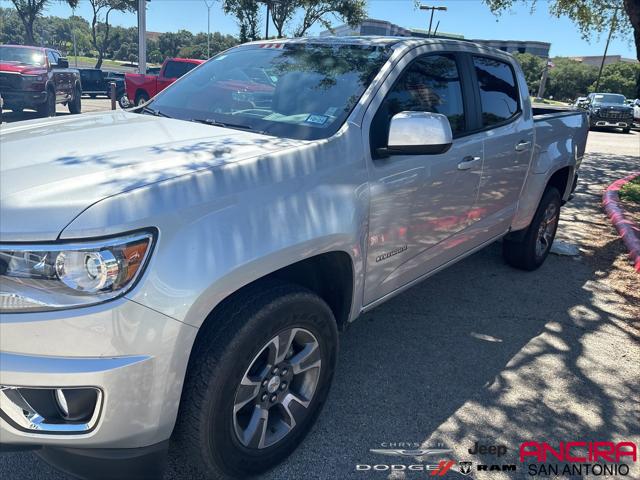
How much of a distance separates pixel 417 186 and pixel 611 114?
2399cm

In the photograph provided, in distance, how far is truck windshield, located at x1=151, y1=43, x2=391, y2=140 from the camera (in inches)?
108

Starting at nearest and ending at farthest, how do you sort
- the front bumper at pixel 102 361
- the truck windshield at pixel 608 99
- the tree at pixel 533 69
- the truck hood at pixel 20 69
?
the front bumper at pixel 102 361 < the truck hood at pixel 20 69 < the truck windshield at pixel 608 99 < the tree at pixel 533 69

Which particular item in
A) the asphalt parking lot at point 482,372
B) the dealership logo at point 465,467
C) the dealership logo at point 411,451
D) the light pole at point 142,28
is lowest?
the dealership logo at point 465,467

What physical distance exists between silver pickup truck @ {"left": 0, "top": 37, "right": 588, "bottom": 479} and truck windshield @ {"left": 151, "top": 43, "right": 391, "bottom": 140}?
0.04ft

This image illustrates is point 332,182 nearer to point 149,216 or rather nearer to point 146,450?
point 149,216

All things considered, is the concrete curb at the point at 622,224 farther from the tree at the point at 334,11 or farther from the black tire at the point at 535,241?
the tree at the point at 334,11

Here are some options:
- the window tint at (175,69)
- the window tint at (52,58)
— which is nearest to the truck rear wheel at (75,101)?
the window tint at (52,58)

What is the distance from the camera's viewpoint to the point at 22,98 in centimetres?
1312

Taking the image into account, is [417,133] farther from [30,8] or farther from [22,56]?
[30,8]

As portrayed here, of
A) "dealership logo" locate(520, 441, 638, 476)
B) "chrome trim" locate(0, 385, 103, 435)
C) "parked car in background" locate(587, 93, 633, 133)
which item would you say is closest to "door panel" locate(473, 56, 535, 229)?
"dealership logo" locate(520, 441, 638, 476)

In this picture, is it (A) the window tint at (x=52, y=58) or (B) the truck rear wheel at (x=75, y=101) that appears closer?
(A) the window tint at (x=52, y=58)

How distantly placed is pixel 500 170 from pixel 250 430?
→ 258 cm

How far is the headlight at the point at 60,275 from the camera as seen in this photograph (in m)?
1.68

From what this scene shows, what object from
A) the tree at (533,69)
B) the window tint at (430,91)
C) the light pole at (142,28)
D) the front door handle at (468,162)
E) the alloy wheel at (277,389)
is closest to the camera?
the alloy wheel at (277,389)
